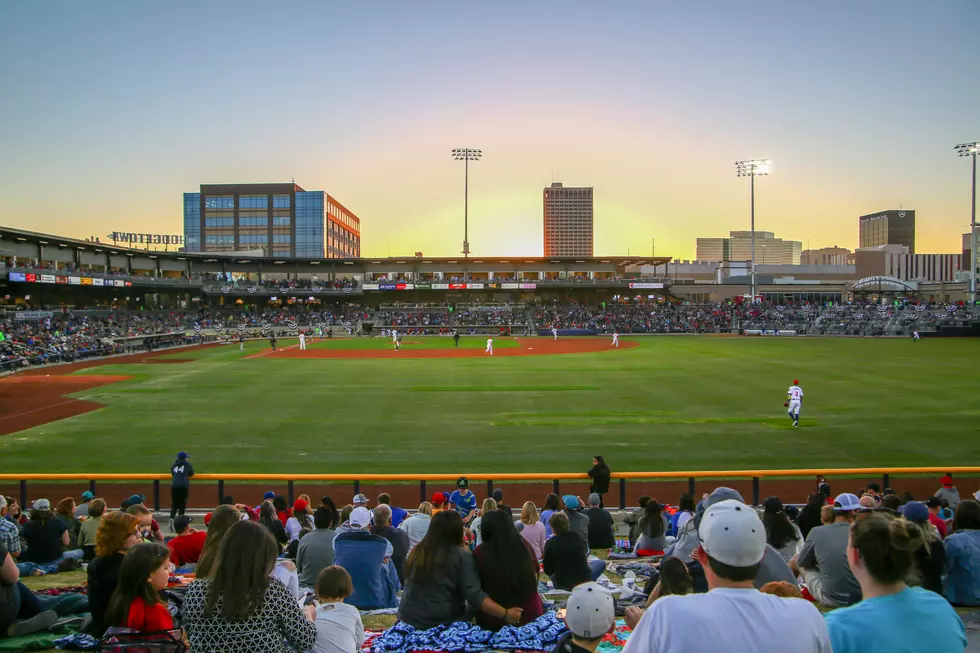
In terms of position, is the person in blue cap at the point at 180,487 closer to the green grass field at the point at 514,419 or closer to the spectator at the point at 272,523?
the green grass field at the point at 514,419

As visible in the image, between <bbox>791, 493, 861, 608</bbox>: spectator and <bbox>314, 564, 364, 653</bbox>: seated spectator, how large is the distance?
4.52 metres

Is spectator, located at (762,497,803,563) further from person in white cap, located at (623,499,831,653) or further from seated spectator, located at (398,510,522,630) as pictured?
person in white cap, located at (623,499,831,653)

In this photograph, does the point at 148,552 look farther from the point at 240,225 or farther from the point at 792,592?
the point at 240,225

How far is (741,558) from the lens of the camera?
2752 mm

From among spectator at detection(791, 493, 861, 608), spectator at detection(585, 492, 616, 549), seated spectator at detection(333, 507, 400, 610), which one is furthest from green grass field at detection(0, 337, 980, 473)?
spectator at detection(791, 493, 861, 608)

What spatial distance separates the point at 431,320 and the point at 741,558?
84.9 m

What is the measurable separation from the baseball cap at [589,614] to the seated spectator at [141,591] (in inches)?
111

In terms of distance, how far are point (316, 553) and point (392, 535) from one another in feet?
3.64

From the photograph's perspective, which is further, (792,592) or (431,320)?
(431,320)

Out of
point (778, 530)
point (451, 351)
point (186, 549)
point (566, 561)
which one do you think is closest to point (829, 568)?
point (778, 530)

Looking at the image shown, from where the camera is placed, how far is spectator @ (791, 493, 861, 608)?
6281 millimetres

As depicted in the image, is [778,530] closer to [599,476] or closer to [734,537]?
[599,476]

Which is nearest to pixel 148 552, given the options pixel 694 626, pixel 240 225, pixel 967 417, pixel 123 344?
pixel 694 626

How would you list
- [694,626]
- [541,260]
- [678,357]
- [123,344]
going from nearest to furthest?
[694,626], [678,357], [123,344], [541,260]
